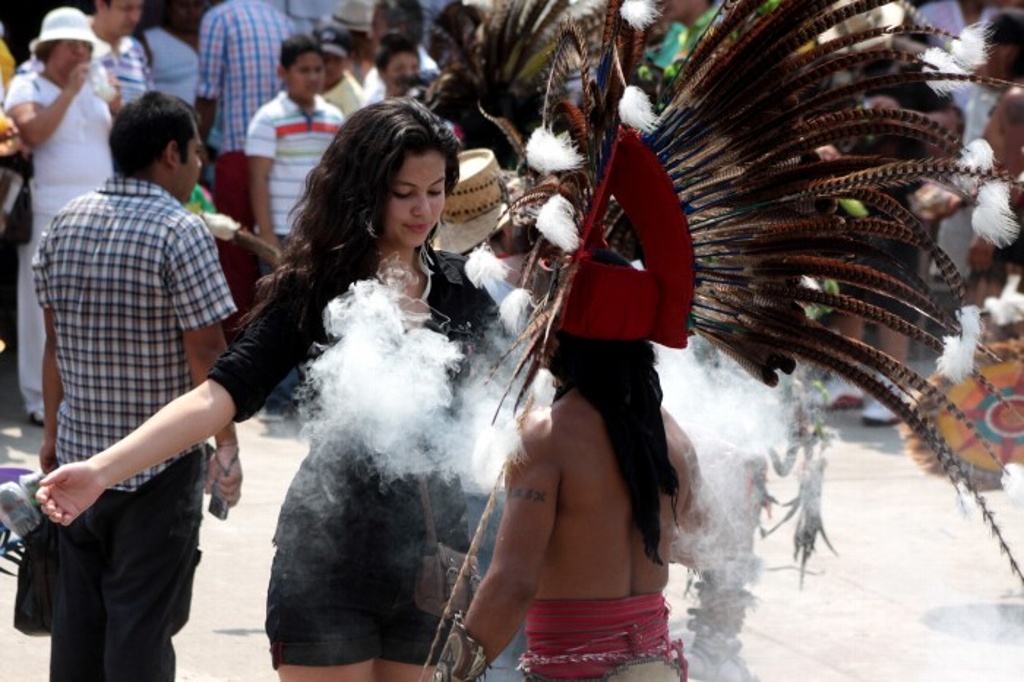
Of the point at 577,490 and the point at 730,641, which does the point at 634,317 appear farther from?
the point at 730,641

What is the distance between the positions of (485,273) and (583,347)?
2.17 feet

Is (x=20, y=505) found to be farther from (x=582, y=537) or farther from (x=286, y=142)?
(x=286, y=142)

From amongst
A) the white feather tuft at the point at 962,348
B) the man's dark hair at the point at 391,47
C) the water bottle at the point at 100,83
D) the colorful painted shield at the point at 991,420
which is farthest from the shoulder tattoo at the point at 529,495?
the man's dark hair at the point at 391,47

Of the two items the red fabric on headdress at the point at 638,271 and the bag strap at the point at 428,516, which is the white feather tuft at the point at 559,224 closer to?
the red fabric on headdress at the point at 638,271

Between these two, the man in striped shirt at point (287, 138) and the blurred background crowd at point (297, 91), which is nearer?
the blurred background crowd at point (297, 91)

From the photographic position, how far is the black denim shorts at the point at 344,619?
127 inches

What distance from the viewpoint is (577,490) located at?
9.29 feet

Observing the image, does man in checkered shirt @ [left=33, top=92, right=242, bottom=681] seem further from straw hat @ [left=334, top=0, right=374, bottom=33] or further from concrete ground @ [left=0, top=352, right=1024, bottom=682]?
straw hat @ [left=334, top=0, right=374, bottom=33]

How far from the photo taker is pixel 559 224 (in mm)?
2752

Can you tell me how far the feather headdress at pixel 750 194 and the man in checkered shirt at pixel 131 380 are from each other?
152cm

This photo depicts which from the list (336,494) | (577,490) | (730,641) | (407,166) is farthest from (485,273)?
(730,641)

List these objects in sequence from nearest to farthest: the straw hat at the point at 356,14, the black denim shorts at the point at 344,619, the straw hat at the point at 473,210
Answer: the black denim shorts at the point at 344,619
the straw hat at the point at 473,210
the straw hat at the point at 356,14

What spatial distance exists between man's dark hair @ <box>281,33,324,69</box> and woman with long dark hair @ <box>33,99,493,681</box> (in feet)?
16.0

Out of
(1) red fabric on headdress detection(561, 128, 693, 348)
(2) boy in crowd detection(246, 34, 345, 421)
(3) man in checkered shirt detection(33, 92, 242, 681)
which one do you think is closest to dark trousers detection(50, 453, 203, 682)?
(3) man in checkered shirt detection(33, 92, 242, 681)
